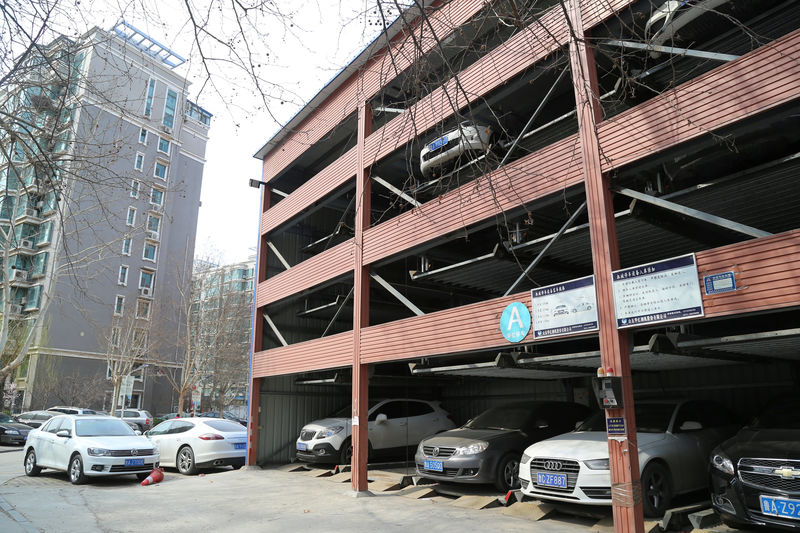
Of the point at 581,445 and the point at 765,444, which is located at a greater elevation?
the point at 765,444

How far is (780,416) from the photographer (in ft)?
22.2

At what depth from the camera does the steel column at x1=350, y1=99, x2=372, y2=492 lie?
995 cm

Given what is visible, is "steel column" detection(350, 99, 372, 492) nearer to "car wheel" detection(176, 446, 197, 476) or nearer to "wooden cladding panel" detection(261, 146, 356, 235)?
"wooden cladding panel" detection(261, 146, 356, 235)

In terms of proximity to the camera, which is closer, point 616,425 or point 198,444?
point 616,425

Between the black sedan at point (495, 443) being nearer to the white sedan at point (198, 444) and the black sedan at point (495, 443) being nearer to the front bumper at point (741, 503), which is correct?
the front bumper at point (741, 503)

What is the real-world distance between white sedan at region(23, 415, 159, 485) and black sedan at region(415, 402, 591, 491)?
584cm

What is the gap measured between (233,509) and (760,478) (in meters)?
7.07

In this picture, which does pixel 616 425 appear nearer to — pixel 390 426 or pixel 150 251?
pixel 390 426

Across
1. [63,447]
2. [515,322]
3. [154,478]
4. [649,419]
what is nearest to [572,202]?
[515,322]

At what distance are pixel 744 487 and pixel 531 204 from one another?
14.4 feet

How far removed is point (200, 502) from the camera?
8648 millimetres

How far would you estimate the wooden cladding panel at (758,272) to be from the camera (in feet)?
16.9

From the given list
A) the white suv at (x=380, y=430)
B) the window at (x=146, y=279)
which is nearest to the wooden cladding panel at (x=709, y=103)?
the white suv at (x=380, y=430)

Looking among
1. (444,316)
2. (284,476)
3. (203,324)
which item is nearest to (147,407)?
(203,324)
